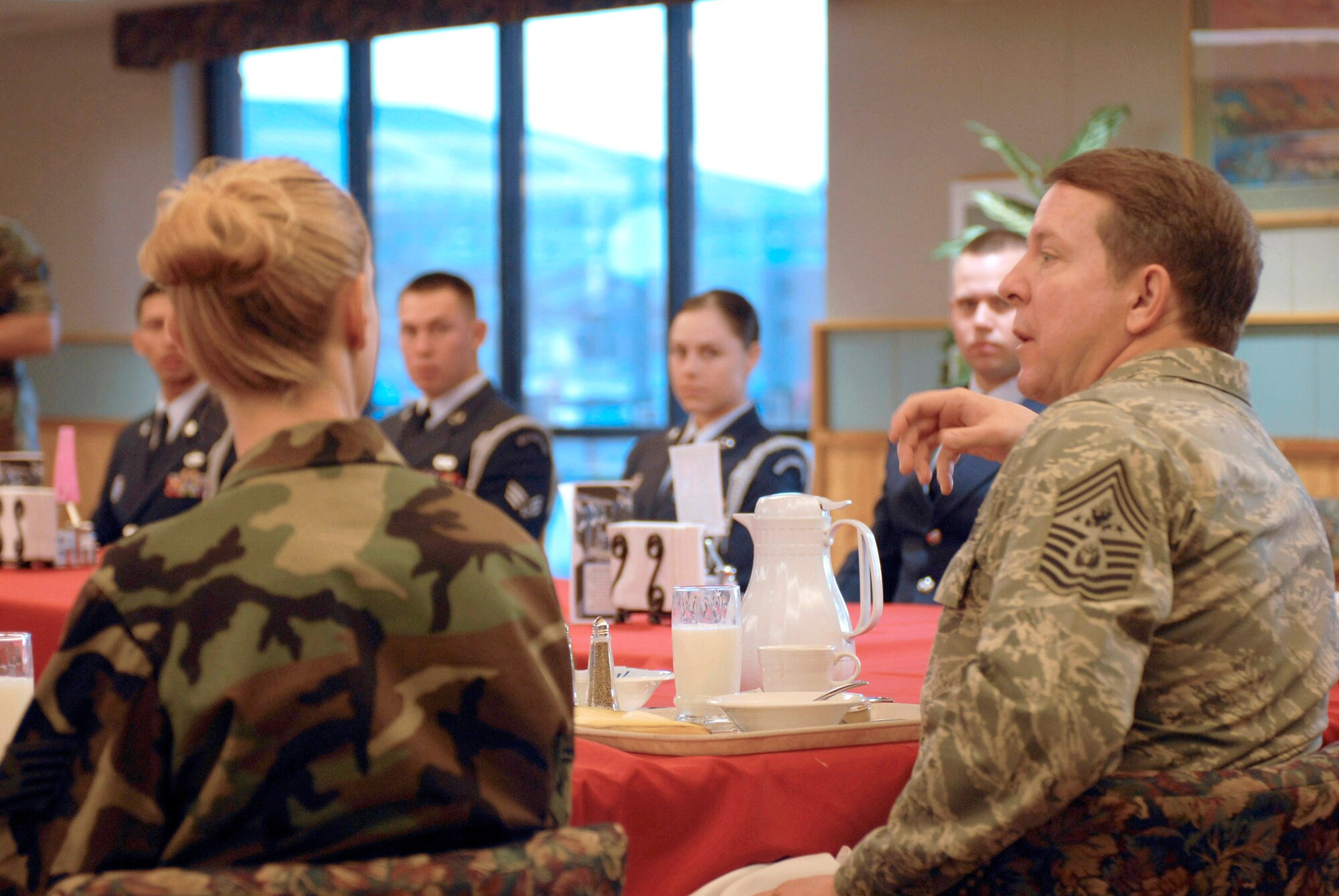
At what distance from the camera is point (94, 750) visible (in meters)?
→ 0.89

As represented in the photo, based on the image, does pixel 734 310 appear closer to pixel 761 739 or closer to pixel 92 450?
pixel 761 739

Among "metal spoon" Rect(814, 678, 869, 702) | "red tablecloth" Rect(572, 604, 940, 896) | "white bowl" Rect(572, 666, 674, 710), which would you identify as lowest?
A: "red tablecloth" Rect(572, 604, 940, 896)

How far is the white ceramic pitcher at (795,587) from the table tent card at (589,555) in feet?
1.83

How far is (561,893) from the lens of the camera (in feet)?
2.92

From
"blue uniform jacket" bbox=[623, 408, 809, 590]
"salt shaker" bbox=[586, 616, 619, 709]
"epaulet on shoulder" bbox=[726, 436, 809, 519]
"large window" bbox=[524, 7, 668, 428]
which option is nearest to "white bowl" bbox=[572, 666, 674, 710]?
"salt shaker" bbox=[586, 616, 619, 709]

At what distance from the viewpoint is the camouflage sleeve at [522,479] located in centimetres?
358

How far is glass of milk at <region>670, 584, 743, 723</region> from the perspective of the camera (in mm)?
1561

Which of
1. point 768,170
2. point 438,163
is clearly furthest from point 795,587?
point 438,163

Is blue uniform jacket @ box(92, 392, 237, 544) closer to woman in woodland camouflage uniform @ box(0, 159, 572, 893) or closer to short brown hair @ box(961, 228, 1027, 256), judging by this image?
short brown hair @ box(961, 228, 1027, 256)

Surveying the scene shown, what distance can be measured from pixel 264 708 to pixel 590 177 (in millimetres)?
6109

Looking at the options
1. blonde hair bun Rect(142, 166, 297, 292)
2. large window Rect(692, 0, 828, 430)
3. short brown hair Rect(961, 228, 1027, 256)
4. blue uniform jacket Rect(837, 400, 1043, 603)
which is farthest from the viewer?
large window Rect(692, 0, 828, 430)

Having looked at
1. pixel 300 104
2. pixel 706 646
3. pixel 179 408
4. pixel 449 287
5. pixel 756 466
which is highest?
pixel 300 104

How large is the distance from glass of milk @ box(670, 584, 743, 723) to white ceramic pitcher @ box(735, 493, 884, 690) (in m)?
0.07

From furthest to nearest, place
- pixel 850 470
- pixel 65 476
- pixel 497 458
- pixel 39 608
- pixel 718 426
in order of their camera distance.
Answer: pixel 850 470
pixel 497 458
pixel 718 426
pixel 65 476
pixel 39 608
